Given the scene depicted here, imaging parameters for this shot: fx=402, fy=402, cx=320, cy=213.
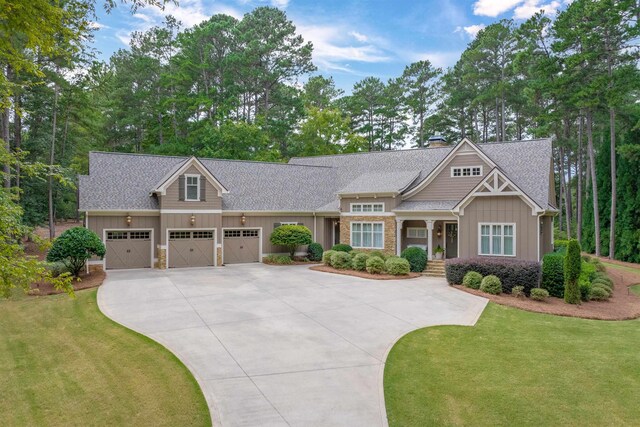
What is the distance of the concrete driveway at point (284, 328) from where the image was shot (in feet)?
23.0

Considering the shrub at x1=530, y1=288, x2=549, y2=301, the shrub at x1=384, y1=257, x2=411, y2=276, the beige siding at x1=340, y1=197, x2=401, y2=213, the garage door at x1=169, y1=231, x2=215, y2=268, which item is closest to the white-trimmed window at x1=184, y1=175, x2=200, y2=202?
the garage door at x1=169, y1=231, x2=215, y2=268

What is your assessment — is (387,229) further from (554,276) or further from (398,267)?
(554,276)

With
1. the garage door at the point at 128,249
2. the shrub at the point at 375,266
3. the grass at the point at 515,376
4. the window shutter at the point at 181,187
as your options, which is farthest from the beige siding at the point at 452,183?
the garage door at the point at 128,249

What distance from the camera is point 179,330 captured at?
1062 centimetres

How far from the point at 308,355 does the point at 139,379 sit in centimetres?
350

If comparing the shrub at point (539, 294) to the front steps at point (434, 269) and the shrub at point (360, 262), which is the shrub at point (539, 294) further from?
the shrub at point (360, 262)

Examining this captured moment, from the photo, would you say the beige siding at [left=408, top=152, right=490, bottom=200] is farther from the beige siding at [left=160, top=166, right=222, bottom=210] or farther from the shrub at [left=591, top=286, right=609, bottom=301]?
the beige siding at [left=160, top=166, right=222, bottom=210]

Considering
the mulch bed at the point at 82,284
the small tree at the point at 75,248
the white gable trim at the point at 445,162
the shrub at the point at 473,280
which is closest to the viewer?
the mulch bed at the point at 82,284

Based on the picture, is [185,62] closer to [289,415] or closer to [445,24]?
[445,24]

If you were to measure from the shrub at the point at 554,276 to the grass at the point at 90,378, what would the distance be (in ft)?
46.3

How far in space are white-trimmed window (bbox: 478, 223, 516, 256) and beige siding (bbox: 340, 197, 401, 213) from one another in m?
5.06

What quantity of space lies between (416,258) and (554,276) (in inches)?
239

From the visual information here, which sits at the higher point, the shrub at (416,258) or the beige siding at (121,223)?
the beige siding at (121,223)

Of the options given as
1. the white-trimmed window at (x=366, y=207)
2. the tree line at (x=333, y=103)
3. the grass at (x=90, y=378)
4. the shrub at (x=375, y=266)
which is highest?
the tree line at (x=333, y=103)
